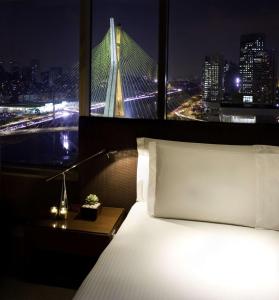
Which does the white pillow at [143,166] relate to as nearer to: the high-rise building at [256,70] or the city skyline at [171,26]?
the city skyline at [171,26]

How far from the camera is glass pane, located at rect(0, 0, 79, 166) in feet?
9.69

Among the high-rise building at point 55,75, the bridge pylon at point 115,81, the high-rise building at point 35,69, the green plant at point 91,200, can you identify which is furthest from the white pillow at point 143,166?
the high-rise building at point 35,69

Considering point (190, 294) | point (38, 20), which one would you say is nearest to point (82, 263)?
point (190, 294)

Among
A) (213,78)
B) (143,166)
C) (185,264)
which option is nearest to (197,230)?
(185,264)

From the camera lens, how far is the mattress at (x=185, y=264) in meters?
1.35

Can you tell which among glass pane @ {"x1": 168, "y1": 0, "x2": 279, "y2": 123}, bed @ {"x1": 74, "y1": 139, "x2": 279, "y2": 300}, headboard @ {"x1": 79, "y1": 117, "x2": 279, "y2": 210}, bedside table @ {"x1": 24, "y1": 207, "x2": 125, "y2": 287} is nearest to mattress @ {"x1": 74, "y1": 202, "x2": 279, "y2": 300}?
bed @ {"x1": 74, "y1": 139, "x2": 279, "y2": 300}

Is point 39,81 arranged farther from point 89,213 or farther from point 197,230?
point 197,230

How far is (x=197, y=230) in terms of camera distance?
199 centimetres

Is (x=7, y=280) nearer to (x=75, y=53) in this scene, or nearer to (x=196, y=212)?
(x=196, y=212)

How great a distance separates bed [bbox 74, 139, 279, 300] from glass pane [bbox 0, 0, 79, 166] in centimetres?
92

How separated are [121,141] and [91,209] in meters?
0.54

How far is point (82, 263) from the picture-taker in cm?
258

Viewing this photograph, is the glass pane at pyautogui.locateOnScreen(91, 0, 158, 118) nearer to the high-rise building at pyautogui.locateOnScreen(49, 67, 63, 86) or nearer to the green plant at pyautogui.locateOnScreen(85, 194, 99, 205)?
the high-rise building at pyautogui.locateOnScreen(49, 67, 63, 86)

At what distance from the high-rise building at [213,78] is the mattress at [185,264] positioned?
40.6 inches
